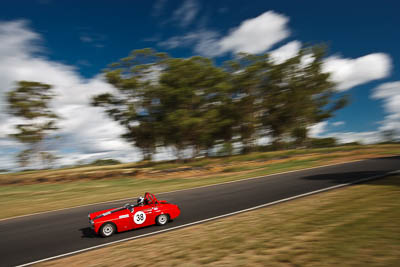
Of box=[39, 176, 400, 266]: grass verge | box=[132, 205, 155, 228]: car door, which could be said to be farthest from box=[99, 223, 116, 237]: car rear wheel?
box=[39, 176, 400, 266]: grass verge

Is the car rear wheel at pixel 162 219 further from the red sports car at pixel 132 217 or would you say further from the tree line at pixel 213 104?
the tree line at pixel 213 104

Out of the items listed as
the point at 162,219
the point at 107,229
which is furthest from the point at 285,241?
the point at 107,229

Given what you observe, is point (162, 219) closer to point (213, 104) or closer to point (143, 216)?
point (143, 216)

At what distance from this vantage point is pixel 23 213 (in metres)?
11.1

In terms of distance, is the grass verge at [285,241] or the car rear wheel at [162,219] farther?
the car rear wheel at [162,219]

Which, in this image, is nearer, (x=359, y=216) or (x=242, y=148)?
(x=359, y=216)

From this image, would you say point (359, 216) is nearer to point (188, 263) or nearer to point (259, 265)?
→ point (259, 265)

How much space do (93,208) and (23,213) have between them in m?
3.16

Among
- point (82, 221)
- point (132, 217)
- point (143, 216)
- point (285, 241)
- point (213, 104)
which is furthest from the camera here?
point (213, 104)

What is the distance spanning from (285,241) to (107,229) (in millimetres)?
4960

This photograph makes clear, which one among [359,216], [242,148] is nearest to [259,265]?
[359,216]

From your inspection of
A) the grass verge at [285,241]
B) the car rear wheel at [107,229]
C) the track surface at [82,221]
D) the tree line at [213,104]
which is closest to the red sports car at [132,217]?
the car rear wheel at [107,229]

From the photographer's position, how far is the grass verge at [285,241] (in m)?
4.05

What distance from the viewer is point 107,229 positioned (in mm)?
7117
